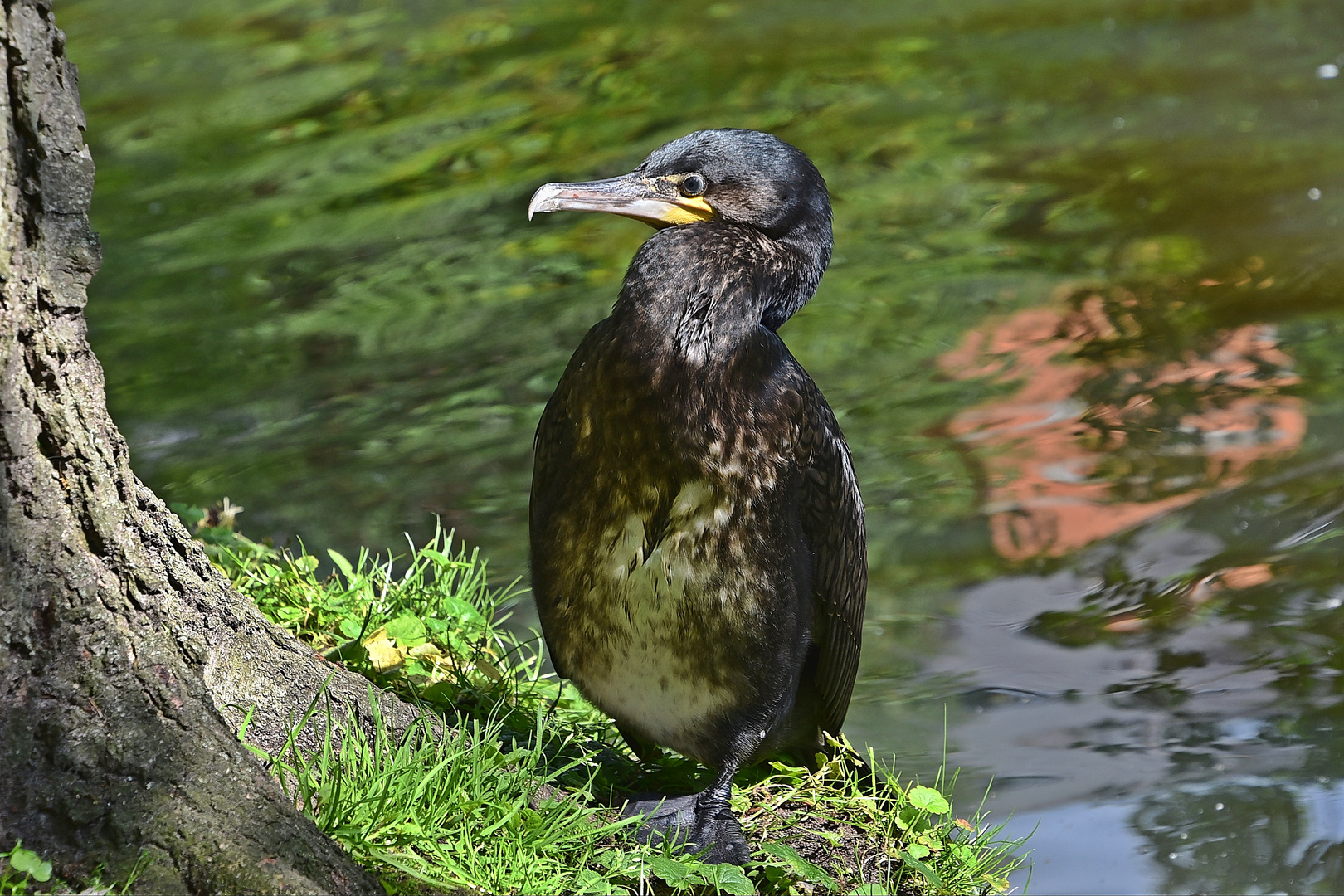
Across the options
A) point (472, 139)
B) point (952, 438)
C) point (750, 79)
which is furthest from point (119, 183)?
point (952, 438)

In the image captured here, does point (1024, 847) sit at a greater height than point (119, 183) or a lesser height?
lesser

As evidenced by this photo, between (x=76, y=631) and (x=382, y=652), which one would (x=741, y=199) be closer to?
(x=382, y=652)

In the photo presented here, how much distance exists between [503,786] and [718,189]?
4.48 ft

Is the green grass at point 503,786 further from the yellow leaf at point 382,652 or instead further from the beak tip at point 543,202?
the beak tip at point 543,202

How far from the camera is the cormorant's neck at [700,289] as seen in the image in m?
2.81

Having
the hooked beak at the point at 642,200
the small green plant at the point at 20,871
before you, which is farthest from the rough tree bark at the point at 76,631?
the hooked beak at the point at 642,200

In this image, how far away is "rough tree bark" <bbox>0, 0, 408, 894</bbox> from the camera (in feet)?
7.01

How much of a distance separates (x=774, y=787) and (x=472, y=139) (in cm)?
700

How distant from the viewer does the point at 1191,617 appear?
210 inches

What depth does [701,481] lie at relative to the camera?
2.81m

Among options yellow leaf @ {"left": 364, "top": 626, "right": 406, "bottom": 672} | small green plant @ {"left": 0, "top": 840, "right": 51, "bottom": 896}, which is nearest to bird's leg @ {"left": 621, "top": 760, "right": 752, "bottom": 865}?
yellow leaf @ {"left": 364, "top": 626, "right": 406, "bottom": 672}

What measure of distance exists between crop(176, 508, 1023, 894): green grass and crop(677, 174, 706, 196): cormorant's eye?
4.02 feet

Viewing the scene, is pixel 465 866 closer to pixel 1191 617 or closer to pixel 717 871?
pixel 717 871

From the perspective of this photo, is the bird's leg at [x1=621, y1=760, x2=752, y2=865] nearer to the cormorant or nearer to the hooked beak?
the cormorant
